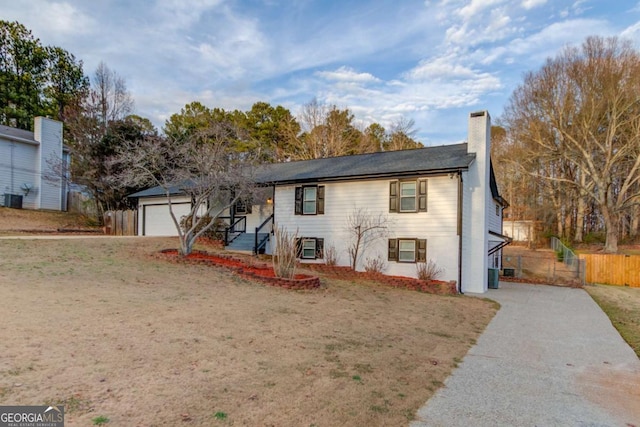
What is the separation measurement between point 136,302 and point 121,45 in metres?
14.3

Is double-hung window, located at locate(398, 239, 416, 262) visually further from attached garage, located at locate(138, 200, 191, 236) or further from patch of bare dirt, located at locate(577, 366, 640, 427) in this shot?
attached garage, located at locate(138, 200, 191, 236)

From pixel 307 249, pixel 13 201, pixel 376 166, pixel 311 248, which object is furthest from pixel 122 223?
pixel 376 166

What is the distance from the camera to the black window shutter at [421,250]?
45.1 ft

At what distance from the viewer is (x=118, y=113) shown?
25281 millimetres

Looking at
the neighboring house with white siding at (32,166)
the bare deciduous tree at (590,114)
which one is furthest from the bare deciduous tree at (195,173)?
the bare deciduous tree at (590,114)

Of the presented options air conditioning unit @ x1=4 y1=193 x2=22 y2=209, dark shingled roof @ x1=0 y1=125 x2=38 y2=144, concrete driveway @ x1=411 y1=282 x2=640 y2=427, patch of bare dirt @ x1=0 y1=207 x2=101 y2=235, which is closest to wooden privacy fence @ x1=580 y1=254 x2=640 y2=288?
concrete driveway @ x1=411 y1=282 x2=640 y2=427

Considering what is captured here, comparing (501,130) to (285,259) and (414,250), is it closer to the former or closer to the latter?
(414,250)

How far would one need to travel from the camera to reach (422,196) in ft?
45.7

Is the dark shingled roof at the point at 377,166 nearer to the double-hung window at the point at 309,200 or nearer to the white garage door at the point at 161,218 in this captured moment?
the double-hung window at the point at 309,200

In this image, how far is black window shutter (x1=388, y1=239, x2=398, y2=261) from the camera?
14.3m

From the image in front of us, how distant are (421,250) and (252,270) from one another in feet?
21.0

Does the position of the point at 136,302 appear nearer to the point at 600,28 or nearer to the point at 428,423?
the point at 428,423

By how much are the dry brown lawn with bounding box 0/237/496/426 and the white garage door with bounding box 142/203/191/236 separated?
10.6 metres

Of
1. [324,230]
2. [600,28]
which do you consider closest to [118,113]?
[324,230]
